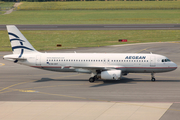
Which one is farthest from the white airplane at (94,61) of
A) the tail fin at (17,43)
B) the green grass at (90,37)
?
the green grass at (90,37)

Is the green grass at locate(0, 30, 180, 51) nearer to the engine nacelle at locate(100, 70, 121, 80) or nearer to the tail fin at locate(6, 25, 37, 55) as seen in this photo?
the tail fin at locate(6, 25, 37, 55)

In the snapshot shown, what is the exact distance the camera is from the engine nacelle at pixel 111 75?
3928cm

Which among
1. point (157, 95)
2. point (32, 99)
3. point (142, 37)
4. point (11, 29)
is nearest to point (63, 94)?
point (32, 99)

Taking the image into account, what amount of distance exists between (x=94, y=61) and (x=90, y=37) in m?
52.2

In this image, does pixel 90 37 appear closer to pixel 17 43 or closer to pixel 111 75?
pixel 17 43

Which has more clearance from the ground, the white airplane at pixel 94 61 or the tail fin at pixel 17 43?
the tail fin at pixel 17 43

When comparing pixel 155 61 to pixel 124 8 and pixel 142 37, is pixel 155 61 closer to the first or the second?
pixel 142 37

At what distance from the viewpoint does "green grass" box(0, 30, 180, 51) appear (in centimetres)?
8525

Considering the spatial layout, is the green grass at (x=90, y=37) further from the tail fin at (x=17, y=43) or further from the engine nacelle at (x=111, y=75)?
the engine nacelle at (x=111, y=75)

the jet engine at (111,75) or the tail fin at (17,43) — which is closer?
the jet engine at (111,75)

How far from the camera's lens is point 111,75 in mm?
39375

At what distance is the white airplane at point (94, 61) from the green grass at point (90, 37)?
3895 centimetres

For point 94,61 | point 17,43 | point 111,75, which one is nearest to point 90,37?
point 17,43

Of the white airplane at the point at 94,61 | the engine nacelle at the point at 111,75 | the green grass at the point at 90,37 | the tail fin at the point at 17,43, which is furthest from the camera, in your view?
the green grass at the point at 90,37
